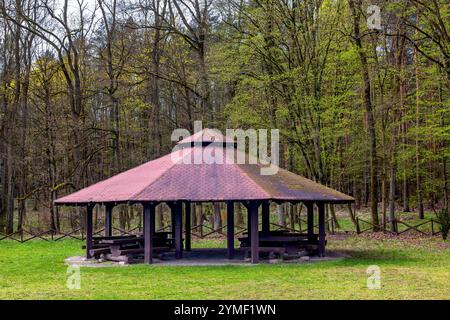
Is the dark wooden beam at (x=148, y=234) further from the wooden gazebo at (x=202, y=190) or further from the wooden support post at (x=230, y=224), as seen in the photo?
the wooden support post at (x=230, y=224)

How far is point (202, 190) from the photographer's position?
58.5 ft

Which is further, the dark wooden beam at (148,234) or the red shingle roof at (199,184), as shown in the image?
the dark wooden beam at (148,234)

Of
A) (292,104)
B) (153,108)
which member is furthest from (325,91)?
(153,108)

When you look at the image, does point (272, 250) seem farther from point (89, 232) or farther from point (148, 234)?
point (89, 232)

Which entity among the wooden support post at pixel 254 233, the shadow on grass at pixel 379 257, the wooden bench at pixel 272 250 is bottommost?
the shadow on grass at pixel 379 257

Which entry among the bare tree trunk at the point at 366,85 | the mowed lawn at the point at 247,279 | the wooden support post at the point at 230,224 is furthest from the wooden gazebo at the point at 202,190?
the bare tree trunk at the point at 366,85

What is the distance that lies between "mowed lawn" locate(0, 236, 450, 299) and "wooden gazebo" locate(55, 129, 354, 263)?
1.49 m

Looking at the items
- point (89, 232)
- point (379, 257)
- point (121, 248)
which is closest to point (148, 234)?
point (121, 248)

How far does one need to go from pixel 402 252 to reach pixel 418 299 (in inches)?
377

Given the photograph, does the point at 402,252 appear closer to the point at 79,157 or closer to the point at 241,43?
the point at 241,43

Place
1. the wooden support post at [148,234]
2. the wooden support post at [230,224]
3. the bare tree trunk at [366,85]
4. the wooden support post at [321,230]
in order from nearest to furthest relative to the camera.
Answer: the wooden support post at [148,234] → the wooden support post at [230,224] → the wooden support post at [321,230] → the bare tree trunk at [366,85]

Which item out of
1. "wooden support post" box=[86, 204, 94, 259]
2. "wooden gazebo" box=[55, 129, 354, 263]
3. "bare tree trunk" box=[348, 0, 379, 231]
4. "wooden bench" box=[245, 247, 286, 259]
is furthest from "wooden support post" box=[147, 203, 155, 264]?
"bare tree trunk" box=[348, 0, 379, 231]

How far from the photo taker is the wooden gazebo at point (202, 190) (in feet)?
56.9

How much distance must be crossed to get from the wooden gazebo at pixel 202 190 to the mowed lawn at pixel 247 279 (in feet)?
4.90
